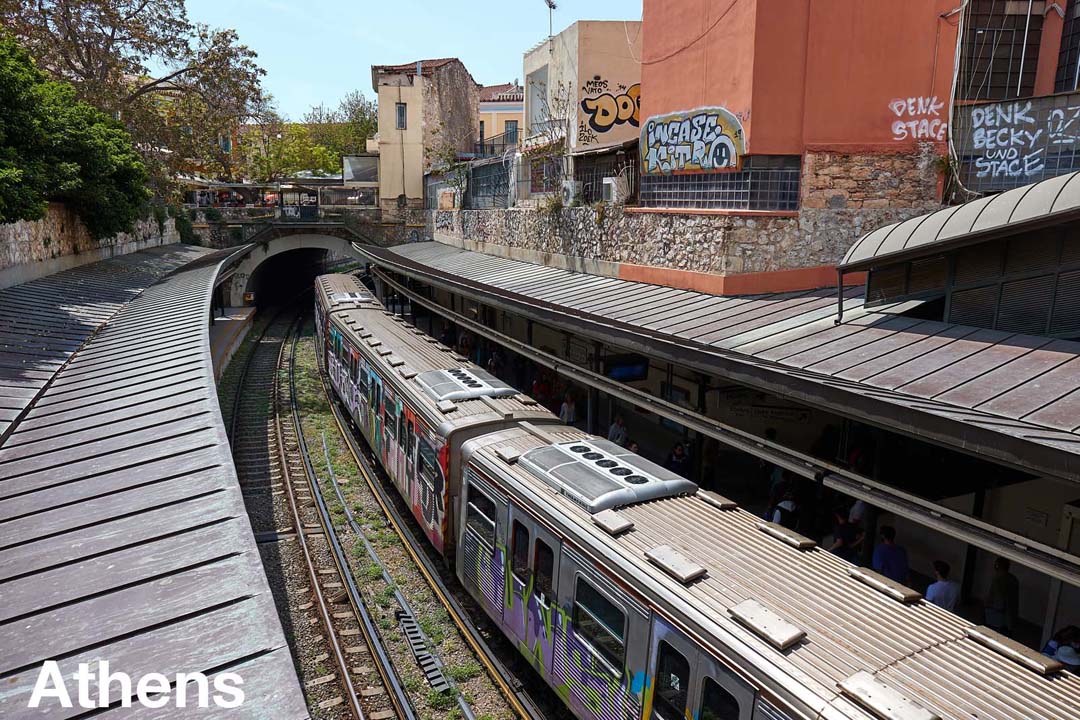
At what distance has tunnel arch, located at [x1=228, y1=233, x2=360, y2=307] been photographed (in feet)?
130

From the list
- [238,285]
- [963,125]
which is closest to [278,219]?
[238,285]

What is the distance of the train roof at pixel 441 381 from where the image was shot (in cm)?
1023

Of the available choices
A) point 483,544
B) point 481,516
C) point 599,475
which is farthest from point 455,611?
point 599,475

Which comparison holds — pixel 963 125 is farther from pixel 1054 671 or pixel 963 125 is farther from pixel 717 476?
pixel 1054 671

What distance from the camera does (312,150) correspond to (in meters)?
64.9

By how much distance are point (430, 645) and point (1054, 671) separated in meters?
6.92

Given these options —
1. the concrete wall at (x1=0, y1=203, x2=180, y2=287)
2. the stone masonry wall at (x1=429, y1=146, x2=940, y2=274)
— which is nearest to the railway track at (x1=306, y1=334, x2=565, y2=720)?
the stone masonry wall at (x1=429, y1=146, x2=940, y2=274)

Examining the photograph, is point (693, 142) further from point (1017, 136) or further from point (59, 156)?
point (59, 156)

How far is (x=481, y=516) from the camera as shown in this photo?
348 inches

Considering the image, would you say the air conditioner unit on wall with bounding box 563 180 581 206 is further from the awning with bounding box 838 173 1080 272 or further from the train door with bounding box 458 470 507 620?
the train door with bounding box 458 470 507 620

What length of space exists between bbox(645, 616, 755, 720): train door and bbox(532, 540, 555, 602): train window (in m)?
1.64

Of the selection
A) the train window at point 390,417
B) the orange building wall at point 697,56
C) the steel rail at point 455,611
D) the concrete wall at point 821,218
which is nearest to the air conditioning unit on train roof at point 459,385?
the train window at point 390,417

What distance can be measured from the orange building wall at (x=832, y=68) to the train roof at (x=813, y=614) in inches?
302

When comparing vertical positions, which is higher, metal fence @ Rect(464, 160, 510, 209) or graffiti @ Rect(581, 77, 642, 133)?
graffiti @ Rect(581, 77, 642, 133)
